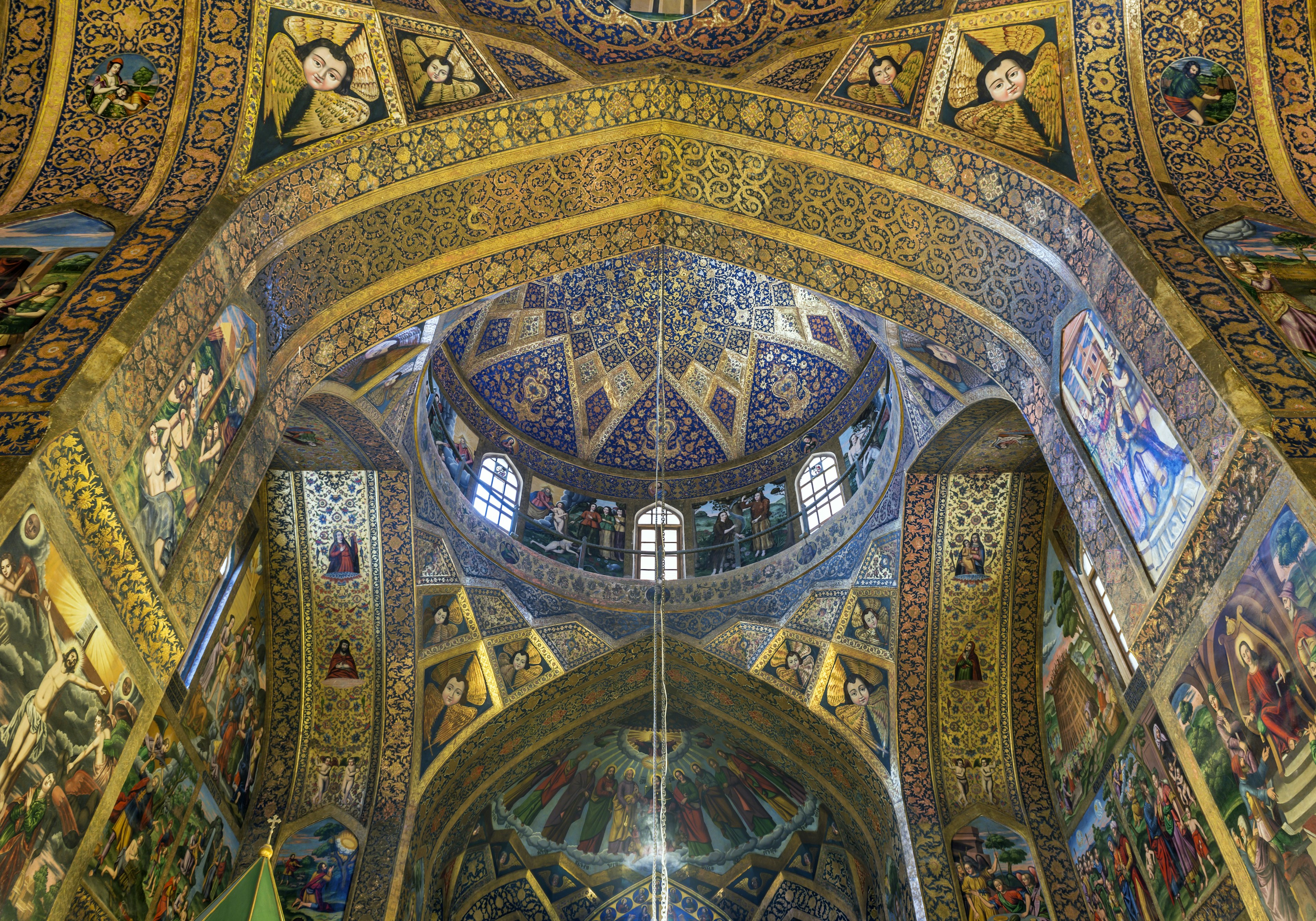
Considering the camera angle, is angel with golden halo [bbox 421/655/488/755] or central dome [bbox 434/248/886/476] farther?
central dome [bbox 434/248/886/476]

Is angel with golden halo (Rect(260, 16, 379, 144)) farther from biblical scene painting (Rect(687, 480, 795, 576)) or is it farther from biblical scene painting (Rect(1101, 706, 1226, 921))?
biblical scene painting (Rect(687, 480, 795, 576))

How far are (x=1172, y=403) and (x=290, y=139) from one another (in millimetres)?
6341

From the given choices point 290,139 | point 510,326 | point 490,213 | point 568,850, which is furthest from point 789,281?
point 568,850

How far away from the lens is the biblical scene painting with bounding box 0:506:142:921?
491 centimetres

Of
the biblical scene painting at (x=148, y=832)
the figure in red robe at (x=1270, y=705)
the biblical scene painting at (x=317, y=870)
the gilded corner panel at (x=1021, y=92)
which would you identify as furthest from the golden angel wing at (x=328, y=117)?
the biblical scene painting at (x=317, y=870)

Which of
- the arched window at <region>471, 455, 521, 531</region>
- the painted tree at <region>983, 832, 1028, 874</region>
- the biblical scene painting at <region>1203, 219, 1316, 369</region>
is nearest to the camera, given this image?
the biblical scene painting at <region>1203, 219, 1316, 369</region>

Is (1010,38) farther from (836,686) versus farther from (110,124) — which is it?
(836,686)

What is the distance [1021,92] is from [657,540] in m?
8.29

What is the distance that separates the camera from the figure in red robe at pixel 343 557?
36.6ft

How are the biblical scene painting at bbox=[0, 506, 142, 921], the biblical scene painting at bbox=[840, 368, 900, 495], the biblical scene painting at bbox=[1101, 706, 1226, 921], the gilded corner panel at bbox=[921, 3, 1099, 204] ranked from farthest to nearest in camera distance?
the biblical scene painting at bbox=[840, 368, 900, 495] → the biblical scene painting at bbox=[1101, 706, 1226, 921] → the gilded corner panel at bbox=[921, 3, 1099, 204] → the biblical scene painting at bbox=[0, 506, 142, 921]

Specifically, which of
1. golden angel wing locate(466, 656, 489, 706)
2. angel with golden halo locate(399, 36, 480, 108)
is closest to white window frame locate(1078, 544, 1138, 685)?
angel with golden halo locate(399, 36, 480, 108)

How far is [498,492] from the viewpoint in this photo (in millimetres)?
13461

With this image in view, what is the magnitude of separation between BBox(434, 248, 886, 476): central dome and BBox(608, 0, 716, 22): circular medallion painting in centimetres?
559

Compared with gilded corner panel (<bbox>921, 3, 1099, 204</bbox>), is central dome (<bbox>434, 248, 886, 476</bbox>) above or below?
above
